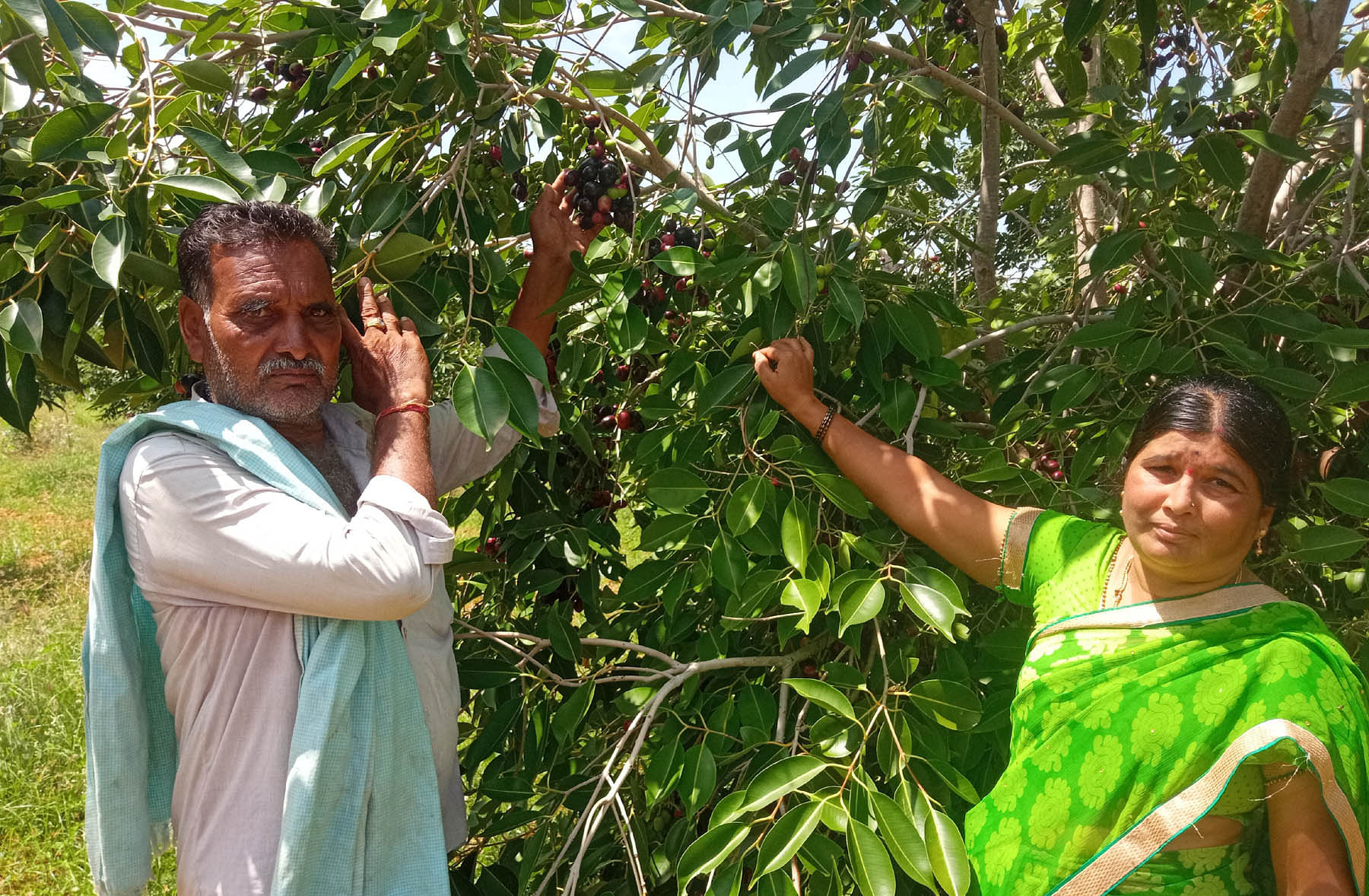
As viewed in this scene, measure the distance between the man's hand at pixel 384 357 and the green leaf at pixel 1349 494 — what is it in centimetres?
151

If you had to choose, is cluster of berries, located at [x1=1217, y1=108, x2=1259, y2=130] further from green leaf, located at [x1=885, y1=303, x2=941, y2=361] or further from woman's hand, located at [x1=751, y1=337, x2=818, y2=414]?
woman's hand, located at [x1=751, y1=337, x2=818, y2=414]

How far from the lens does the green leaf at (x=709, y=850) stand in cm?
165

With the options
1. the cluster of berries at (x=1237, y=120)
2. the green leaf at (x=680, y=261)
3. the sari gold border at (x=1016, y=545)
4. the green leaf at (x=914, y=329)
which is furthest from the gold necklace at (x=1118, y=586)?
the cluster of berries at (x=1237, y=120)

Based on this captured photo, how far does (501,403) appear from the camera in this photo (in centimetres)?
161

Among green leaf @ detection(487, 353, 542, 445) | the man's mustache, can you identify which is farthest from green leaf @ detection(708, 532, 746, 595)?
the man's mustache

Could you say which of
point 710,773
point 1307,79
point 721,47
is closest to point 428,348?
point 721,47

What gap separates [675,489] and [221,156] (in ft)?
3.05

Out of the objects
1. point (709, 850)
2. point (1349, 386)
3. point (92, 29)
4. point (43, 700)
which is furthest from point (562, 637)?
point (43, 700)

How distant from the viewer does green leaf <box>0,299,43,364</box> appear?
1594 mm

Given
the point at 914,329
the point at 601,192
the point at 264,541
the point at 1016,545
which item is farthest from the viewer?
the point at 601,192

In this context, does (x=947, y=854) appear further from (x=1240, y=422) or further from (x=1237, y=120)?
(x=1237, y=120)

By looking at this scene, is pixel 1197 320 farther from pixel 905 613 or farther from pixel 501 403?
pixel 501 403

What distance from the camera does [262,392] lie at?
5.57ft

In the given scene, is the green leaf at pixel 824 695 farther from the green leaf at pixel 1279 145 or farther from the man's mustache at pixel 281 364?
the green leaf at pixel 1279 145
